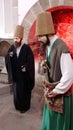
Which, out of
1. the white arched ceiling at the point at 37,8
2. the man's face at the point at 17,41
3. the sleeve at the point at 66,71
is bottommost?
the sleeve at the point at 66,71

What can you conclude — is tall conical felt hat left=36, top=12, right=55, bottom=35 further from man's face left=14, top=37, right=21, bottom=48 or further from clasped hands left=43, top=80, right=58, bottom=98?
man's face left=14, top=37, right=21, bottom=48

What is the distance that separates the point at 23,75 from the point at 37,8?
129 centimetres

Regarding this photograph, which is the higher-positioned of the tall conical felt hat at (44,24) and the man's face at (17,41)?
the tall conical felt hat at (44,24)

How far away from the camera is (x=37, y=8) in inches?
133

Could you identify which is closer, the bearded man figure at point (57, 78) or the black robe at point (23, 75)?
the bearded man figure at point (57, 78)

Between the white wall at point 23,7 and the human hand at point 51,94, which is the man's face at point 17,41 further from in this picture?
the human hand at point 51,94

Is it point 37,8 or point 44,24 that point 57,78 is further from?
point 37,8

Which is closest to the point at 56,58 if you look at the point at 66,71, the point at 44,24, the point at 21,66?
the point at 66,71

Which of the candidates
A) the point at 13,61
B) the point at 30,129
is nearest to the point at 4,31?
the point at 13,61

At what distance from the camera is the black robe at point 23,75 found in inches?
103

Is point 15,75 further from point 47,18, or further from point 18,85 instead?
point 47,18

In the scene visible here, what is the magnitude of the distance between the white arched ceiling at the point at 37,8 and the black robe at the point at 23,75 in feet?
3.19

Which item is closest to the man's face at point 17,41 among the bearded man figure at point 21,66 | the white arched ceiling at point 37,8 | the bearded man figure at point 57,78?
the bearded man figure at point 21,66

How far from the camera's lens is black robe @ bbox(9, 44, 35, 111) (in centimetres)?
262
